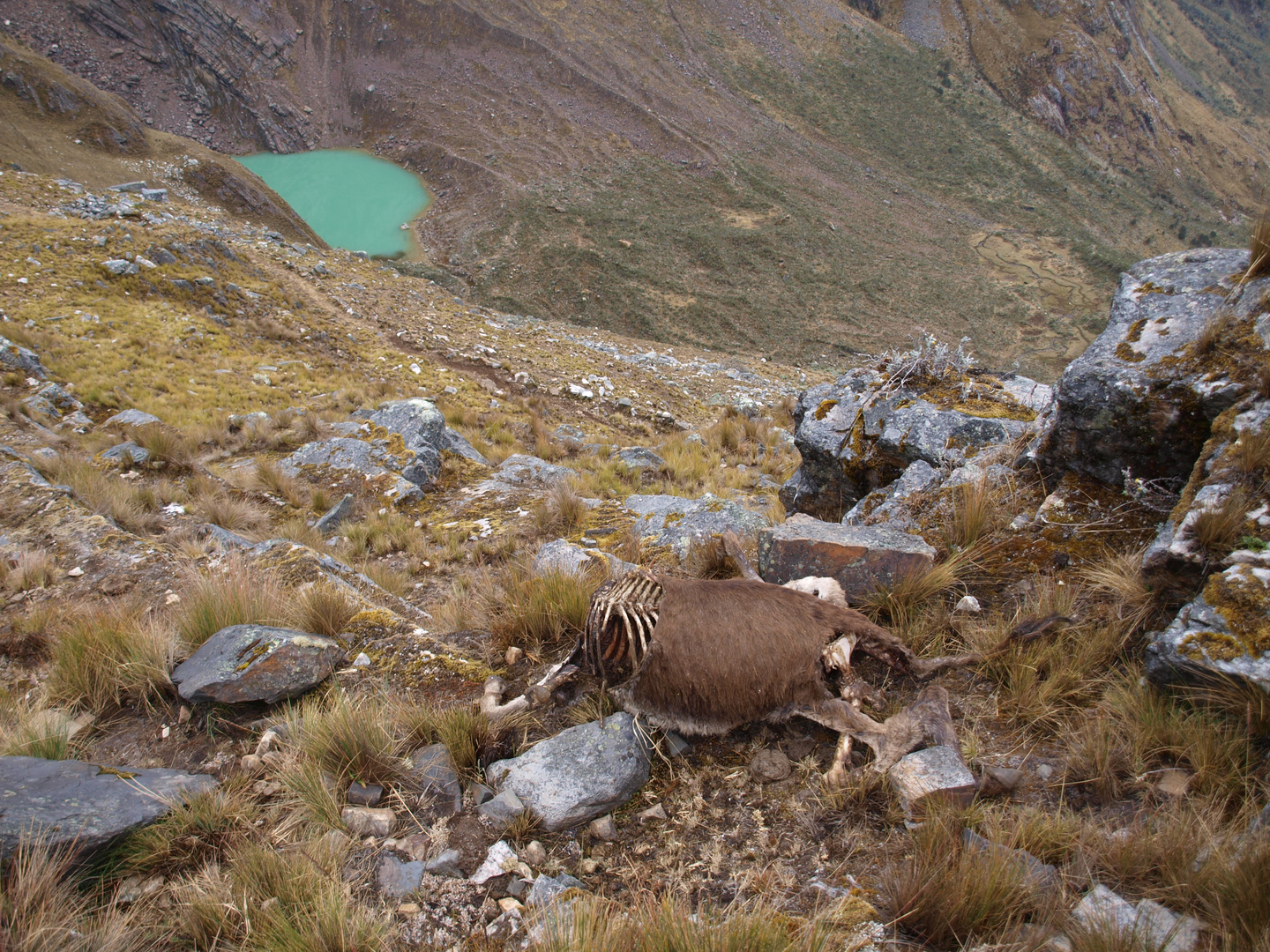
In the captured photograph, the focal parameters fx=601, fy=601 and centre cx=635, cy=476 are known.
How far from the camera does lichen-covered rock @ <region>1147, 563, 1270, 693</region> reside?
5.74ft

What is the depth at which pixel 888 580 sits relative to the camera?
112 inches

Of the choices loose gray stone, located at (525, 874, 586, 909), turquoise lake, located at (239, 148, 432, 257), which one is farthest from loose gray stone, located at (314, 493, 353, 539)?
turquoise lake, located at (239, 148, 432, 257)

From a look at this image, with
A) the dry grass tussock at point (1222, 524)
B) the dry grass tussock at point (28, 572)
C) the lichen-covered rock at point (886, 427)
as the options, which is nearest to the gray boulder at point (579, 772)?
the dry grass tussock at point (1222, 524)

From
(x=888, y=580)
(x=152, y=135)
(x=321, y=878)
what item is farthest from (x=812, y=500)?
(x=152, y=135)

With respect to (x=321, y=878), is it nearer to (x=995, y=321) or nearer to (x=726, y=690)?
(x=726, y=690)

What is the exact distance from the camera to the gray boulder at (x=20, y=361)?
7770mm

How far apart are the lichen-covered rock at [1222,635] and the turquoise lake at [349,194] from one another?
33.0 meters

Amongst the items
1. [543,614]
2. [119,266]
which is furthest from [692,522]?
[119,266]

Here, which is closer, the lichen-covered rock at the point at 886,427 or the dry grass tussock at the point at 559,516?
the lichen-covered rock at the point at 886,427

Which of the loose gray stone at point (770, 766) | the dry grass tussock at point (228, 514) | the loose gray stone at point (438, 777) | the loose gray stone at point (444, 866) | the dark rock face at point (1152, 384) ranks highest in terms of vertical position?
the dark rock face at point (1152, 384)

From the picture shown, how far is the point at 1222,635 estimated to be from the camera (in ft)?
5.97

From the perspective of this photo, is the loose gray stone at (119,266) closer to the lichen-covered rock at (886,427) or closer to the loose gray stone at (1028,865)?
the lichen-covered rock at (886,427)

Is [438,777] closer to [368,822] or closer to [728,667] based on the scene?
Answer: [368,822]

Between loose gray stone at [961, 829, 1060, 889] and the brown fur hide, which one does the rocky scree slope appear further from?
the brown fur hide
